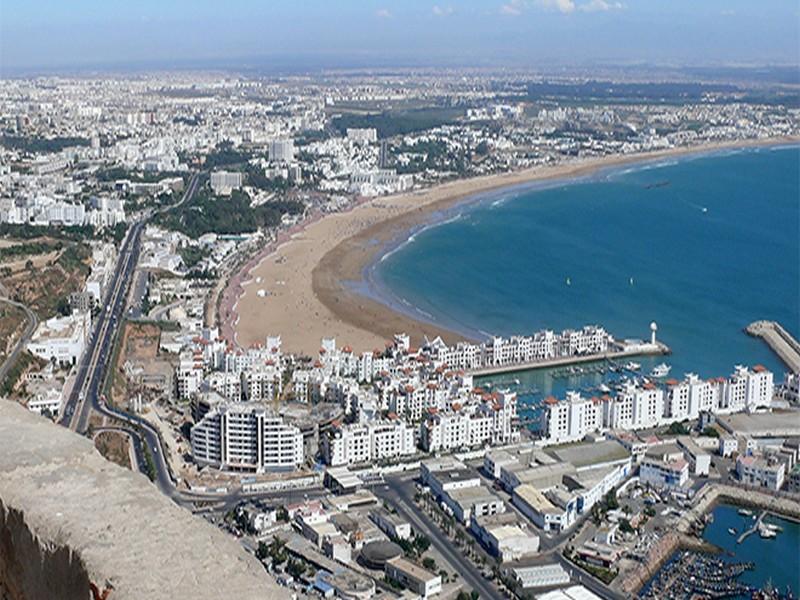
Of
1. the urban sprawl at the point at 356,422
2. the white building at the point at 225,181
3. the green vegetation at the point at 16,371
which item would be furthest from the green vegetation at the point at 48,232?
the green vegetation at the point at 16,371

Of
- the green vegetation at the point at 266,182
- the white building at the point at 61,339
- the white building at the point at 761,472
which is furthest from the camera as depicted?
the green vegetation at the point at 266,182

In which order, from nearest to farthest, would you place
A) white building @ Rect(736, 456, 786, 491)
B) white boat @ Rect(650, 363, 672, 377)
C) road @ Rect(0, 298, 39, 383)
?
1. white building @ Rect(736, 456, 786, 491)
2. road @ Rect(0, 298, 39, 383)
3. white boat @ Rect(650, 363, 672, 377)

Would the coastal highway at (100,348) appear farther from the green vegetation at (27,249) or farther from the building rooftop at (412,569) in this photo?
the building rooftop at (412,569)

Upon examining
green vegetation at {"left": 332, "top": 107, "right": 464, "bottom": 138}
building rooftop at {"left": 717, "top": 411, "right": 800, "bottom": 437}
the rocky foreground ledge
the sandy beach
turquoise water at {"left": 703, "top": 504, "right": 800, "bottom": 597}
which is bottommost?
the sandy beach

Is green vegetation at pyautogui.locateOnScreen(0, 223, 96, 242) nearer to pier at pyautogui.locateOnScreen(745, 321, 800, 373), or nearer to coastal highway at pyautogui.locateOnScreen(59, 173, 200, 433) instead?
coastal highway at pyautogui.locateOnScreen(59, 173, 200, 433)

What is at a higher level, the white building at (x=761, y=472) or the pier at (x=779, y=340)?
the white building at (x=761, y=472)

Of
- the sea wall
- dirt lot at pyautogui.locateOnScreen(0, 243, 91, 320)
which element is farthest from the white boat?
dirt lot at pyautogui.locateOnScreen(0, 243, 91, 320)

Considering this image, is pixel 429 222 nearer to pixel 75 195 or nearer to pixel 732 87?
pixel 75 195
